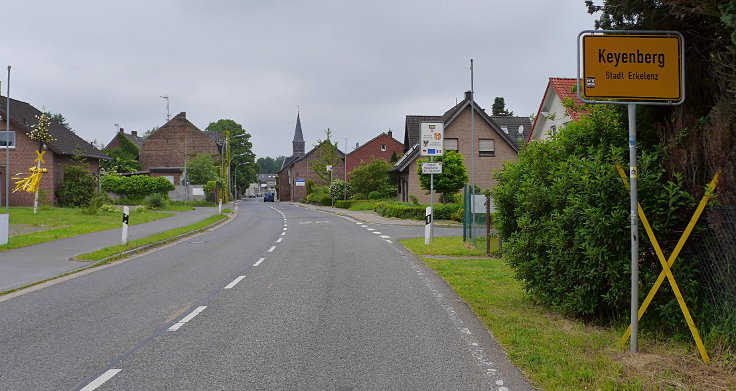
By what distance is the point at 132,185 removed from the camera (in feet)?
157

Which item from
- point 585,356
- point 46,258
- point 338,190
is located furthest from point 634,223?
point 338,190

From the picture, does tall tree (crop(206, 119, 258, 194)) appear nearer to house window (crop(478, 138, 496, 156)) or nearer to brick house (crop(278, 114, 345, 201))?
brick house (crop(278, 114, 345, 201))

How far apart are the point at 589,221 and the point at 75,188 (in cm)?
3861

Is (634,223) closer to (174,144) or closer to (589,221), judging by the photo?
(589,221)

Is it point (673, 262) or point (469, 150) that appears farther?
point (469, 150)

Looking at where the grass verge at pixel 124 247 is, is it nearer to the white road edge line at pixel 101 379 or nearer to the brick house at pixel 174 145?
the white road edge line at pixel 101 379

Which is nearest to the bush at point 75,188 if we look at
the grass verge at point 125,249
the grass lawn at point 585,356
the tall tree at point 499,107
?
the grass verge at point 125,249

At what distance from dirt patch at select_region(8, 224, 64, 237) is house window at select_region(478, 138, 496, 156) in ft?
89.8

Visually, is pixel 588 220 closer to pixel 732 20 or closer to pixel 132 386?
pixel 732 20

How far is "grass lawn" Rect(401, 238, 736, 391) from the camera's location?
4.35 m

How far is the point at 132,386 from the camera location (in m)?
4.43

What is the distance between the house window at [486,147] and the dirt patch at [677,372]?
119 ft

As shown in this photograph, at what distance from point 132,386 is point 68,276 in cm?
758

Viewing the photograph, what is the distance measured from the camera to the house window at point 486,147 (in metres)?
40.5
